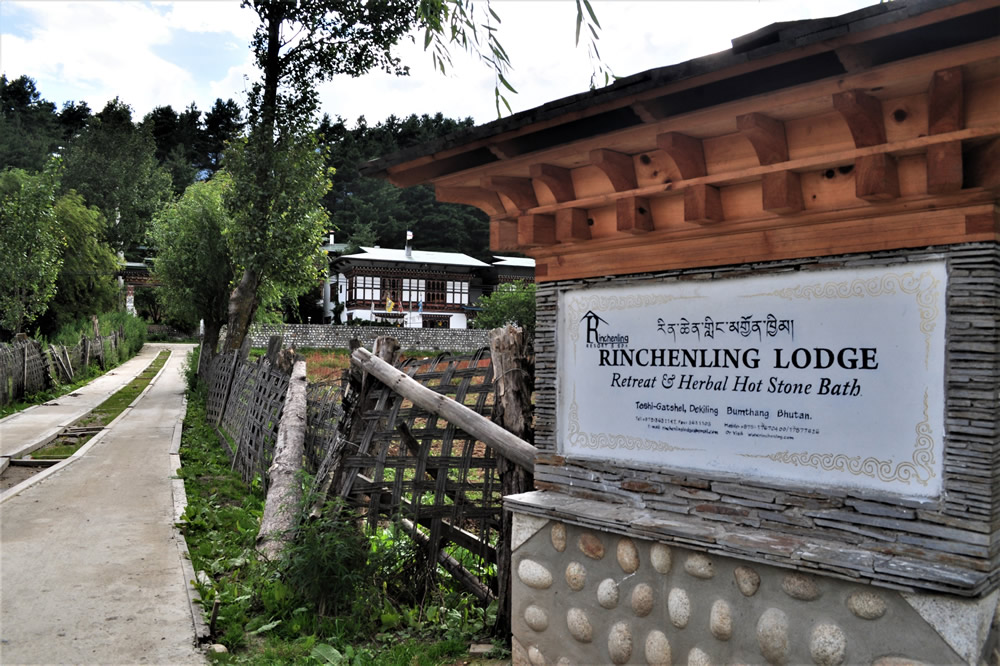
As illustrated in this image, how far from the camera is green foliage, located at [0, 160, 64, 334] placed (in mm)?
22391

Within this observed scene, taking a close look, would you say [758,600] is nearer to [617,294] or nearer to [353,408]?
[617,294]

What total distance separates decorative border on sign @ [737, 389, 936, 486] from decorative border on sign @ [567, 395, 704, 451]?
578mm

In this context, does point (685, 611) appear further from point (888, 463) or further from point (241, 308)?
Answer: point (241, 308)

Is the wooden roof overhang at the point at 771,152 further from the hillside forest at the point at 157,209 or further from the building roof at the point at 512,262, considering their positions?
the building roof at the point at 512,262

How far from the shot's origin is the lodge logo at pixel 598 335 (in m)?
3.96

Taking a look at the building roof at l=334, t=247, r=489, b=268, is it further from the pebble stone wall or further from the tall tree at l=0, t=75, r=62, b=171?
the pebble stone wall

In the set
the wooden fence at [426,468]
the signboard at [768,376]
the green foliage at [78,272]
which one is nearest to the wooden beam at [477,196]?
the signboard at [768,376]

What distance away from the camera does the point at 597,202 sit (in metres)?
3.83

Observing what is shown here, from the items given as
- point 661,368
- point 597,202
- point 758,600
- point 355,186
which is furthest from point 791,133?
point 355,186

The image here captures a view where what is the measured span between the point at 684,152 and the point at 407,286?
55749mm

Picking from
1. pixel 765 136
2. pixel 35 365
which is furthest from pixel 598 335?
pixel 35 365

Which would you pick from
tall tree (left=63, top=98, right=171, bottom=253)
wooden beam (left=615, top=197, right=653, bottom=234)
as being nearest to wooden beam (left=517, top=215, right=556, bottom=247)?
wooden beam (left=615, top=197, right=653, bottom=234)

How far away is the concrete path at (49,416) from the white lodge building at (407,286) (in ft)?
→ 94.5

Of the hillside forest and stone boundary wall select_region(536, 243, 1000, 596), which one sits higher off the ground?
the hillside forest
